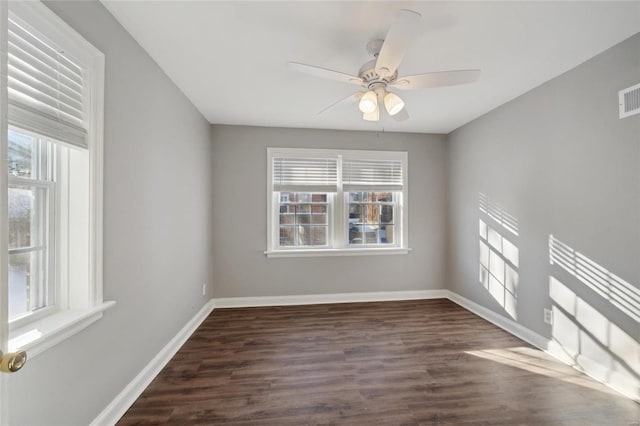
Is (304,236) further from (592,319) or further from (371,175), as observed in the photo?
(592,319)

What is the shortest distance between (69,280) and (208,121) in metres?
2.66

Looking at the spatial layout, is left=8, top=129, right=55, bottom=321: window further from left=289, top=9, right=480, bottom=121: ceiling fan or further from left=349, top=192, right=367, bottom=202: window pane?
left=349, top=192, right=367, bottom=202: window pane

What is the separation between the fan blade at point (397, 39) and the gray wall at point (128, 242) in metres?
1.66

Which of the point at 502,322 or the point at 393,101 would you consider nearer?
the point at 393,101

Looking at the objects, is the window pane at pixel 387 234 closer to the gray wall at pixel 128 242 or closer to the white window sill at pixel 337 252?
the white window sill at pixel 337 252

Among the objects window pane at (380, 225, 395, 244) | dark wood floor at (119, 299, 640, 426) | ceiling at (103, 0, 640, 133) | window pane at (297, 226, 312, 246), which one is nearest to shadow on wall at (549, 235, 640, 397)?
dark wood floor at (119, 299, 640, 426)

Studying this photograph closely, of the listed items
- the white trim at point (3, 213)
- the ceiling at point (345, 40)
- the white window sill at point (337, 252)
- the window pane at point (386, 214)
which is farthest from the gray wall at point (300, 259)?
the white trim at point (3, 213)

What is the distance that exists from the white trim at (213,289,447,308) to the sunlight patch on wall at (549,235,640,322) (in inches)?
72.9

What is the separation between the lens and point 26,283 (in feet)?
4.12

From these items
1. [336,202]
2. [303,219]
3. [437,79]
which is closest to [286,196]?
[303,219]

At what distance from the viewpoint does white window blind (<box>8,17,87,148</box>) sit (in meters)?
1.07

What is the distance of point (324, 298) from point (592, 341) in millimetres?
2745

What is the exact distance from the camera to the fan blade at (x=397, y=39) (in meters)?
1.31

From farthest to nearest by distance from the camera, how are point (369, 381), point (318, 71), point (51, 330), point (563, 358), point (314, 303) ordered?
point (314, 303) → point (563, 358) → point (369, 381) → point (318, 71) → point (51, 330)
